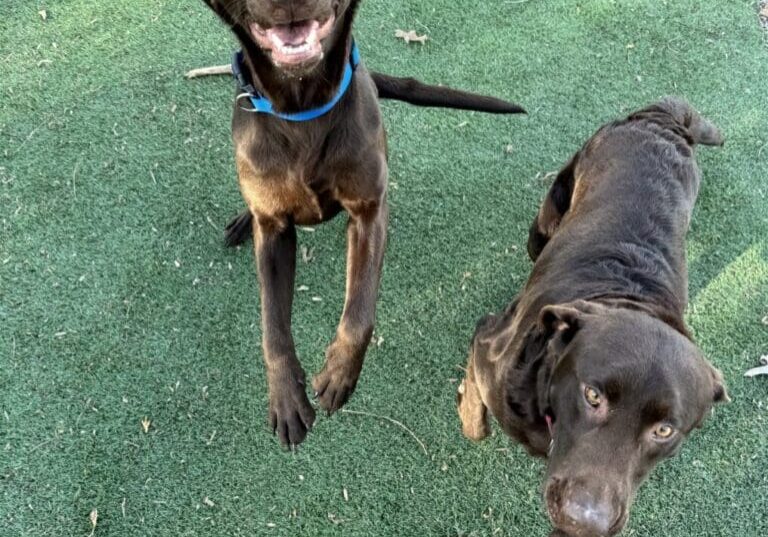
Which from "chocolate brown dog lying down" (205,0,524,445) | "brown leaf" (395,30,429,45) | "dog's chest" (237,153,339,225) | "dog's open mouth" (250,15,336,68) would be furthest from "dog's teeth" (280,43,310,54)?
"brown leaf" (395,30,429,45)

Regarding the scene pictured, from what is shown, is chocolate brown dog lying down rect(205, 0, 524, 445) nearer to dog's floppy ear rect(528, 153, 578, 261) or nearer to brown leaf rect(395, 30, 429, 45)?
dog's floppy ear rect(528, 153, 578, 261)

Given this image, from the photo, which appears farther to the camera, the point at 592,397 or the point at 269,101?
the point at 269,101

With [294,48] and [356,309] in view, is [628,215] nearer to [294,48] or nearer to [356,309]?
[356,309]

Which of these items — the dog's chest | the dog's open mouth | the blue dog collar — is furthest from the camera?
the dog's chest

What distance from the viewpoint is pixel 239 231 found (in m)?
3.83

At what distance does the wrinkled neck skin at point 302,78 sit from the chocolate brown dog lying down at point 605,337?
1.19m

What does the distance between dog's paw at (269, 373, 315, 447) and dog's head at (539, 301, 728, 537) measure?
104 cm

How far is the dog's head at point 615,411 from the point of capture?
85.3 inches

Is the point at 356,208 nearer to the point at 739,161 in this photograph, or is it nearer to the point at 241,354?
the point at 241,354

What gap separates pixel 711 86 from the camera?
4727 millimetres

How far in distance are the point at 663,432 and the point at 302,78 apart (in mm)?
1759

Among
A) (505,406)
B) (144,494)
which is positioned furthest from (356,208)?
(144,494)

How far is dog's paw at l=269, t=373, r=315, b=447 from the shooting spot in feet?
9.39

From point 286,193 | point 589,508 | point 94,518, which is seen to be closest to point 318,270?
point 286,193
